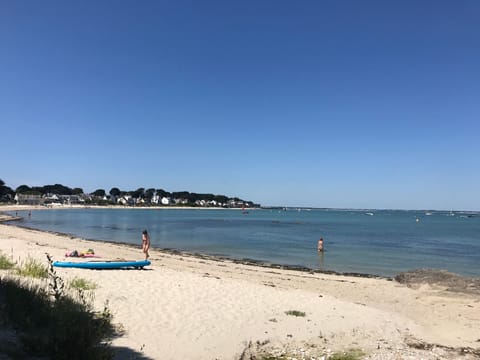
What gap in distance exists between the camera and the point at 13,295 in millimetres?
6969

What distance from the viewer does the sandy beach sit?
770cm

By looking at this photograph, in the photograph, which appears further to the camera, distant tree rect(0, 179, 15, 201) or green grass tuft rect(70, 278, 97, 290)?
distant tree rect(0, 179, 15, 201)

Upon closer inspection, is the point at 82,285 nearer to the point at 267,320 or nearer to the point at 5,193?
the point at 267,320

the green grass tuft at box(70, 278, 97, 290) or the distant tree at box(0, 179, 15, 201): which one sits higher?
the distant tree at box(0, 179, 15, 201)

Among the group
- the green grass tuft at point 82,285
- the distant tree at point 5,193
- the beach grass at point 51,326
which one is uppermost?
the distant tree at point 5,193

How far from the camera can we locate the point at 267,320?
31.6 ft

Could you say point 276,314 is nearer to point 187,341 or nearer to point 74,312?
point 187,341

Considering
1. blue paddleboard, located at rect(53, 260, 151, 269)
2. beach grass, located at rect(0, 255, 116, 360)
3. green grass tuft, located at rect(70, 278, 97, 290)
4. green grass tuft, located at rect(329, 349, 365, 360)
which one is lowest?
green grass tuft, located at rect(329, 349, 365, 360)

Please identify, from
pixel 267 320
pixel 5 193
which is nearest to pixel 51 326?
pixel 267 320

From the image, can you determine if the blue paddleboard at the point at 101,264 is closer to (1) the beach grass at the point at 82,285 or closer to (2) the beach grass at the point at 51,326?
(1) the beach grass at the point at 82,285

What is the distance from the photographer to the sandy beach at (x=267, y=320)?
770 cm

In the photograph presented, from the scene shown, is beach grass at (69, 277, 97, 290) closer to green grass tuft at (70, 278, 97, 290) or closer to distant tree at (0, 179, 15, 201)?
green grass tuft at (70, 278, 97, 290)

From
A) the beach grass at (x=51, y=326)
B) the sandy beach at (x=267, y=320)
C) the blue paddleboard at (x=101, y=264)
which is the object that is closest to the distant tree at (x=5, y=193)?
the blue paddleboard at (x=101, y=264)

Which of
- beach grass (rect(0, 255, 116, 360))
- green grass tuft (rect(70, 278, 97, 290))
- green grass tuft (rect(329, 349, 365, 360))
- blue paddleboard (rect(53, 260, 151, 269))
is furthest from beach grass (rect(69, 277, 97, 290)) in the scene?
green grass tuft (rect(329, 349, 365, 360))
